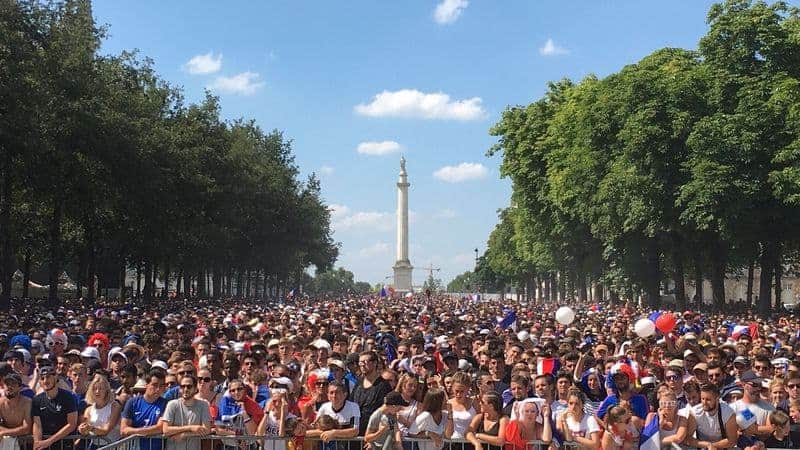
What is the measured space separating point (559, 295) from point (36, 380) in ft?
307

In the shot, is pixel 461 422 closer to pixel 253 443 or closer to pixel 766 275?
pixel 253 443

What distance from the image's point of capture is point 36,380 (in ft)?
40.4

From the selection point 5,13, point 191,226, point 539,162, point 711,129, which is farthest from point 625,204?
point 5,13

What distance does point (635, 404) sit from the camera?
1041 centimetres

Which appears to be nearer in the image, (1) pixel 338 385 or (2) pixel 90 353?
(1) pixel 338 385

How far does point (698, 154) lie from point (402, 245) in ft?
379

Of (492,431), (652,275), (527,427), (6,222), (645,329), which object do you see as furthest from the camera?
(652,275)

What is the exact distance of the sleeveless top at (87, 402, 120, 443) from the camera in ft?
32.0

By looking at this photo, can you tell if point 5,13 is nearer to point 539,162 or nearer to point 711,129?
point 711,129

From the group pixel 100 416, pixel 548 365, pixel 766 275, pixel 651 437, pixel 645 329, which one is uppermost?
pixel 766 275

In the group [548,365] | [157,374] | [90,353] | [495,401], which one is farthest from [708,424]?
[90,353]

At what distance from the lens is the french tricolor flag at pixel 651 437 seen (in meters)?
9.33

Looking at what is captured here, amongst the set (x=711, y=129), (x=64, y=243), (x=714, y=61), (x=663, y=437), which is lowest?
(x=663, y=437)

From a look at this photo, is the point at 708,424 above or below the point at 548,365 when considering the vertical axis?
below
